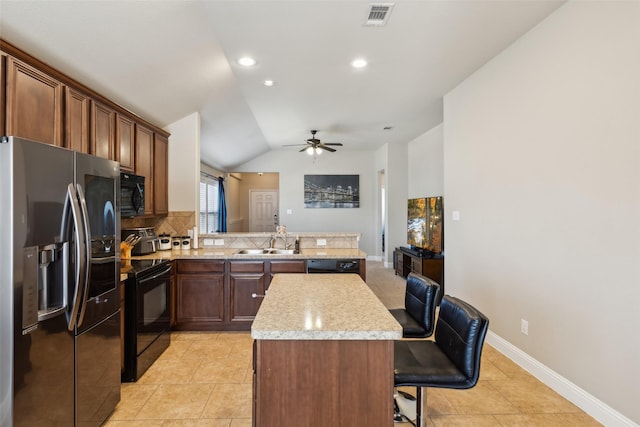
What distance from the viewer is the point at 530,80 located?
260 centimetres

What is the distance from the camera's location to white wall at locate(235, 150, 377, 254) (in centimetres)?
789

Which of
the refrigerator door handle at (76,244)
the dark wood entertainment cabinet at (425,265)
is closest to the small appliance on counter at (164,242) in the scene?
the refrigerator door handle at (76,244)

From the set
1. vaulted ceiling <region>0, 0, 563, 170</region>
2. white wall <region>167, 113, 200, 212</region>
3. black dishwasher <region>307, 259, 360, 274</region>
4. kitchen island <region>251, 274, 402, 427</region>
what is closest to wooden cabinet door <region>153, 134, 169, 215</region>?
white wall <region>167, 113, 200, 212</region>

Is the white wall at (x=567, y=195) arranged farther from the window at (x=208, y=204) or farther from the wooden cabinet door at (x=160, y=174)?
the window at (x=208, y=204)

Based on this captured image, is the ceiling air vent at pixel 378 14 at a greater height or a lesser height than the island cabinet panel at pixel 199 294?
greater

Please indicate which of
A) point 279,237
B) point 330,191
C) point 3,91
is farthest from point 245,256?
point 330,191

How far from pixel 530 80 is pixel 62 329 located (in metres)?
3.65

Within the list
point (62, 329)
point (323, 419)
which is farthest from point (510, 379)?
point (62, 329)

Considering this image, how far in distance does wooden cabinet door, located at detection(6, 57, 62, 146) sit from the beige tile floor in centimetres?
192

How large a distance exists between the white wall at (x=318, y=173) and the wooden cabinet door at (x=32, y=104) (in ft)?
18.7

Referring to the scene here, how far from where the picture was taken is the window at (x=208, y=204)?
22.0ft

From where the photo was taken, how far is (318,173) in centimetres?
789

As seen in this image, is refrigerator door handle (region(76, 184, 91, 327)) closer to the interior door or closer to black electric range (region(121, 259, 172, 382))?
black electric range (region(121, 259, 172, 382))

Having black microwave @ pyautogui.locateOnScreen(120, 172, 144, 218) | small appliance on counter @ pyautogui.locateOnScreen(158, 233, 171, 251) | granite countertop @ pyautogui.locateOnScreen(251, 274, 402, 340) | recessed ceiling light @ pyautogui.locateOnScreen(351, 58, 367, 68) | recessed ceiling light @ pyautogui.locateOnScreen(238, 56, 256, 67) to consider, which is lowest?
granite countertop @ pyautogui.locateOnScreen(251, 274, 402, 340)
